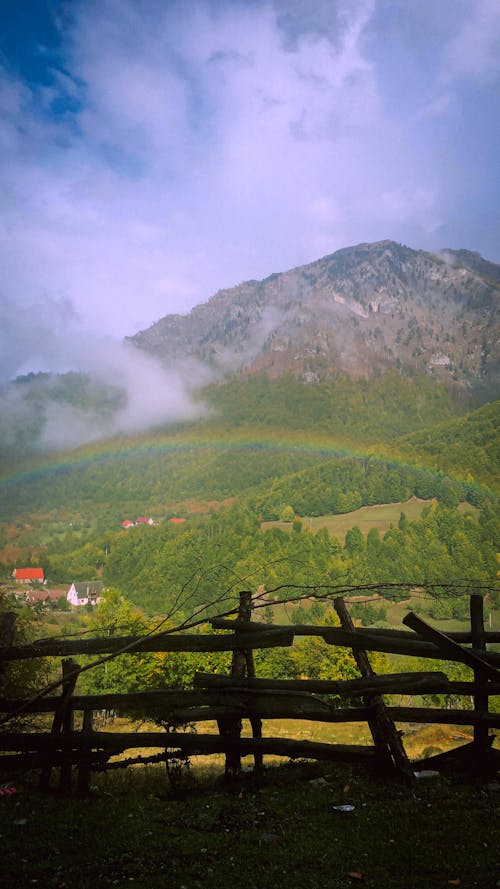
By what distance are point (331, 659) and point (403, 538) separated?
299 ft

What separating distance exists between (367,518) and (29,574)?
98466 mm

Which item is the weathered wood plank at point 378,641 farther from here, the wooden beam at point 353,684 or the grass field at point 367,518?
the grass field at point 367,518

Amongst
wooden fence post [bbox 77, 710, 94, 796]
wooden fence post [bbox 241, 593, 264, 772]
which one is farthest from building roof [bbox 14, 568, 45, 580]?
wooden fence post [bbox 241, 593, 264, 772]

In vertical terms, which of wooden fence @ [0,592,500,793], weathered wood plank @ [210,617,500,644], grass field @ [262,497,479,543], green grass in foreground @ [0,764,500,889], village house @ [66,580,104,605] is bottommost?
village house @ [66,580,104,605]

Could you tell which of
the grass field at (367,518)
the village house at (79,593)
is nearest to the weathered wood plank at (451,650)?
the village house at (79,593)

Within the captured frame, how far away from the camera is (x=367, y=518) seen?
166 meters

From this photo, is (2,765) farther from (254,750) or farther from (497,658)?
(497,658)

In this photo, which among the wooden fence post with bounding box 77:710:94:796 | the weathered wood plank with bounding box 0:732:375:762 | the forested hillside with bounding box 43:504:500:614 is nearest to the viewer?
the wooden fence post with bounding box 77:710:94:796

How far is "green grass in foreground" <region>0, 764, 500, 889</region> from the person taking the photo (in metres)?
4.31

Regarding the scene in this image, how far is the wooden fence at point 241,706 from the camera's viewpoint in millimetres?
6344

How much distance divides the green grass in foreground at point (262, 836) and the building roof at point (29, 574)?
532 ft

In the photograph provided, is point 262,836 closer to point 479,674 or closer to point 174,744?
point 174,744

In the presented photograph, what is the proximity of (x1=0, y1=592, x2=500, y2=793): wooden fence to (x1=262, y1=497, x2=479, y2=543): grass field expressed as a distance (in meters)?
147

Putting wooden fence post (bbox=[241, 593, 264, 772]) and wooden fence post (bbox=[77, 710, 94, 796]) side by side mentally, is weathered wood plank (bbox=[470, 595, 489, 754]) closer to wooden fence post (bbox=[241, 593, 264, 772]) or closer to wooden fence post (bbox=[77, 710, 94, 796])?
wooden fence post (bbox=[241, 593, 264, 772])
